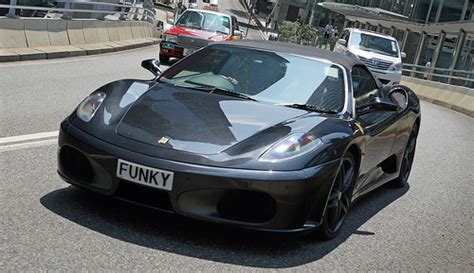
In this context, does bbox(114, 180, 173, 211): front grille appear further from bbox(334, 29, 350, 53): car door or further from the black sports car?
bbox(334, 29, 350, 53): car door

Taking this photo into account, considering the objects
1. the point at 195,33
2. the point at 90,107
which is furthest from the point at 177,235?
the point at 195,33

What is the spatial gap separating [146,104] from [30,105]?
4556mm

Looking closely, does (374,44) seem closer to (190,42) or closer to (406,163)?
(190,42)

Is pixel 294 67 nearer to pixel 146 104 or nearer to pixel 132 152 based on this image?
pixel 146 104

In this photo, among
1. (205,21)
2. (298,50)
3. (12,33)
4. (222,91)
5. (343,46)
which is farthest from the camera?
(343,46)

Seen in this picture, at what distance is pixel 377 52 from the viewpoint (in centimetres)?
2578

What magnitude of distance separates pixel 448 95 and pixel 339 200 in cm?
2159

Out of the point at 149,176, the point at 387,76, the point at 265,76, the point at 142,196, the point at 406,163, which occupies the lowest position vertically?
the point at 387,76

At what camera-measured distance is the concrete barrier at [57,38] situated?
1477 centimetres

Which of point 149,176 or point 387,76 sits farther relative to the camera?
point 387,76

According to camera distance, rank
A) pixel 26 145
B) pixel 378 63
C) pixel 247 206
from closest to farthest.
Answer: pixel 247 206, pixel 26 145, pixel 378 63

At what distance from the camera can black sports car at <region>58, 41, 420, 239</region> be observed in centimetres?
449

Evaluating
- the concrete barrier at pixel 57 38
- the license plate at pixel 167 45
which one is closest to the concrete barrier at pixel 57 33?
the concrete barrier at pixel 57 38

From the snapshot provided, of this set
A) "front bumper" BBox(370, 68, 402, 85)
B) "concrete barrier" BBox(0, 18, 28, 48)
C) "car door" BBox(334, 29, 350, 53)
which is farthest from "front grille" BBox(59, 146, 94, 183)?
"car door" BBox(334, 29, 350, 53)
